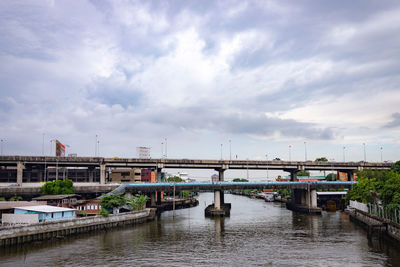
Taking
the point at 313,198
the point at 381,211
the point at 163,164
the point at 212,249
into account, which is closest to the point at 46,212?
the point at 212,249

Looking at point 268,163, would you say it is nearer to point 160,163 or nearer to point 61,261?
point 160,163

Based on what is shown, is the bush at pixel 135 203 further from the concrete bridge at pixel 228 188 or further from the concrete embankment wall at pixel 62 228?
the concrete bridge at pixel 228 188

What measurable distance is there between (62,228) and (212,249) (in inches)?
1339

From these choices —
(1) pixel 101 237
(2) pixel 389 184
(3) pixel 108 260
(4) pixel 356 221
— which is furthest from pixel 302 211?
(3) pixel 108 260

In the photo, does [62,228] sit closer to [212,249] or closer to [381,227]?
[212,249]

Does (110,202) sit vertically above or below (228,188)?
below

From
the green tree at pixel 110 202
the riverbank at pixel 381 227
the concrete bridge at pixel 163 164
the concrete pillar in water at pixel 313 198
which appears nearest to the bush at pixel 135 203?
the green tree at pixel 110 202

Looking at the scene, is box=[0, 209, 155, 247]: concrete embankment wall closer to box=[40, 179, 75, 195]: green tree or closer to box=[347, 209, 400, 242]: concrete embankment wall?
box=[40, 179, 75, 195]: green tree

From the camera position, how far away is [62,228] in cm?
7262

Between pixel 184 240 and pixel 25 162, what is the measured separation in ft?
380

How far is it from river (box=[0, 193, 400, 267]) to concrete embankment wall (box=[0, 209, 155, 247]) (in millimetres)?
2130

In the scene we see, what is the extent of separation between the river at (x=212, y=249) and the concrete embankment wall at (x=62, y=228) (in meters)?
2.13

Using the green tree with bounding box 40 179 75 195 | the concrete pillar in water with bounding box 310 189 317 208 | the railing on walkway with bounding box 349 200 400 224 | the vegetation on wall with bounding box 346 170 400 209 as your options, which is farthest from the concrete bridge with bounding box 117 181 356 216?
the railing on walkway with bounding box 349 200 400 224

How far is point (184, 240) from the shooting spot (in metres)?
70.5
